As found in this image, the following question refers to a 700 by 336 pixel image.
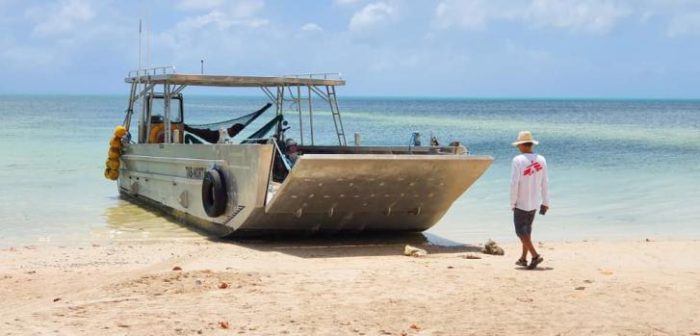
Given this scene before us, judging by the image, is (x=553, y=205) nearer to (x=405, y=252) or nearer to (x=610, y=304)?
(x=405, y=252)

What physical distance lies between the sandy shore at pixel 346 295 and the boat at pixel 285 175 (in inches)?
31.8

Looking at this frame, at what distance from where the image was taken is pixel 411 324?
6.79 meters

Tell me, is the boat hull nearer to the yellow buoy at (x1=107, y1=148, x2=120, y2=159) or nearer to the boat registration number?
the boat registration number

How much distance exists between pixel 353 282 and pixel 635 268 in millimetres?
3146

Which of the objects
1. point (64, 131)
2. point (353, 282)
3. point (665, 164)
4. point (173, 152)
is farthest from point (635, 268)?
point (64, 131)

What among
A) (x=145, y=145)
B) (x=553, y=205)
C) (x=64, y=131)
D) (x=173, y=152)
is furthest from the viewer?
(x=64, y=131)

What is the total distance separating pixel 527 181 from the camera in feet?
29.3

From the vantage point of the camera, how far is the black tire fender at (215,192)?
38.4ft

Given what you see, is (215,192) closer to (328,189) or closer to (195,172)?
(195,172)

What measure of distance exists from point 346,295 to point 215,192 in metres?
4.40

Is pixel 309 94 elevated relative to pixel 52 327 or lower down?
elevated

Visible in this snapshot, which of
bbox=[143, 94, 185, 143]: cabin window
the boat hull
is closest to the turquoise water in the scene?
the boat hull

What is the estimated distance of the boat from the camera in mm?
10680

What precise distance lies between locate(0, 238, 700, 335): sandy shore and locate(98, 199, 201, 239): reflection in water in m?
2.25
